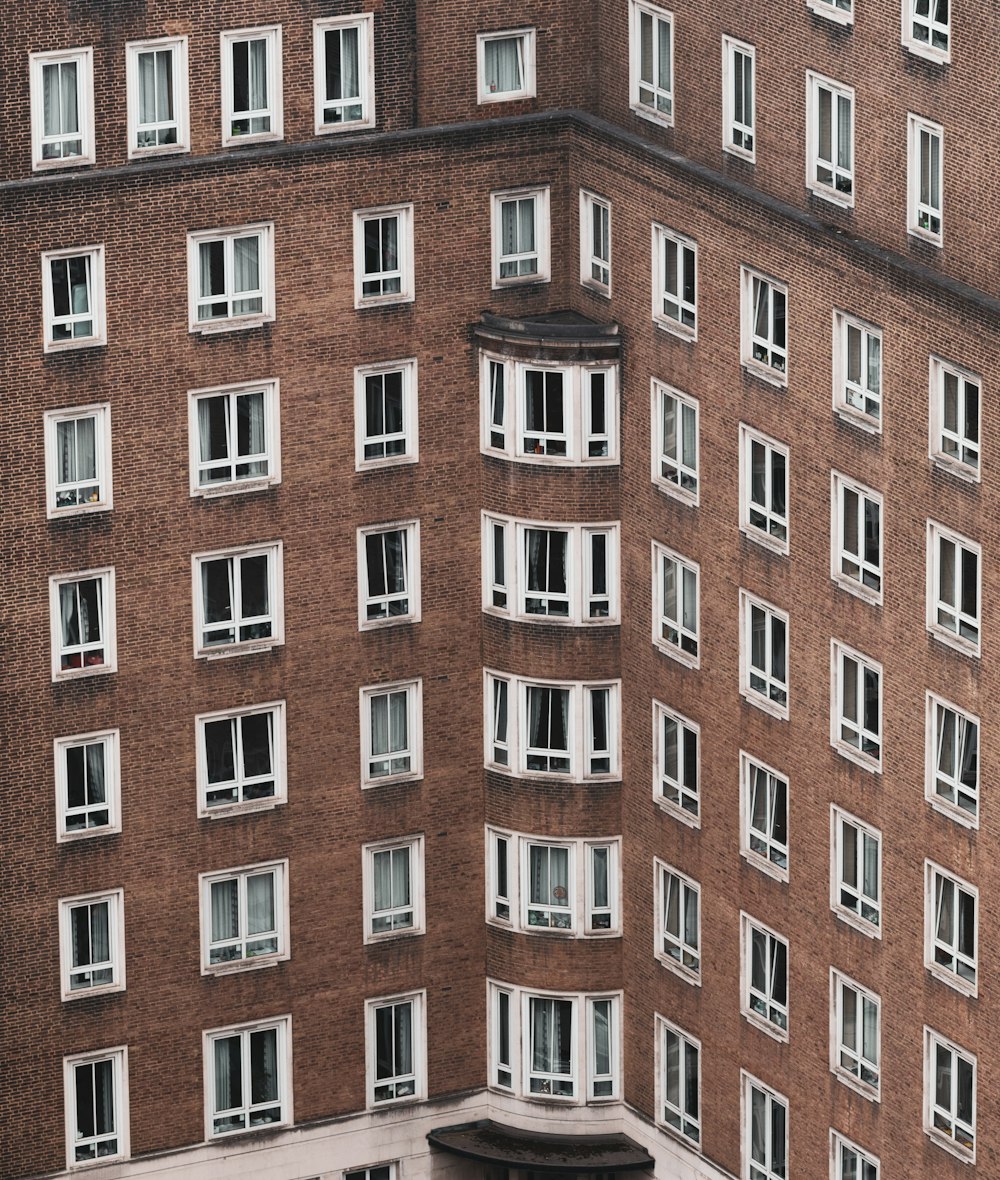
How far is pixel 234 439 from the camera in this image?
321 feet

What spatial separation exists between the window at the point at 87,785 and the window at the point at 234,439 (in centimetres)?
609

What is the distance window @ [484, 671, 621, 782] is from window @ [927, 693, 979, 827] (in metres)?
13.0

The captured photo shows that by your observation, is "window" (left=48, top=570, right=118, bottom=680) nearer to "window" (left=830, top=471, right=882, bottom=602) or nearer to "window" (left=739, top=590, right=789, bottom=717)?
"window" (left=739, top=590, right=789, bottom=717)

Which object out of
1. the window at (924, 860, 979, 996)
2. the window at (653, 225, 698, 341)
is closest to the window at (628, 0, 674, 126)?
the window at (653, 225, 698, 341)

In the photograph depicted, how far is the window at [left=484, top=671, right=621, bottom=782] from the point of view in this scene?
101 m

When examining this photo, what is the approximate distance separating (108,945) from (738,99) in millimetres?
23925

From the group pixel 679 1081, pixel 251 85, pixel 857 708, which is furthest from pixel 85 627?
pixel 857 708

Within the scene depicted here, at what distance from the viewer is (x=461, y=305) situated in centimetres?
9925

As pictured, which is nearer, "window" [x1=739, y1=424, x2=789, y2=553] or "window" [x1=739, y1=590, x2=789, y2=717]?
"window" [x1=739, y1=424, x2=789, y2=553]

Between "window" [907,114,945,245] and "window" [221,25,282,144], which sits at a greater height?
"window" [221,25,282,144]

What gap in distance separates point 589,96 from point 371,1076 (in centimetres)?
2355

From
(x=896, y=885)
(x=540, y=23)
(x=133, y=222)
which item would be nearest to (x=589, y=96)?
(x=540, y=23)

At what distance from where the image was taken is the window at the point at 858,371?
89375mm

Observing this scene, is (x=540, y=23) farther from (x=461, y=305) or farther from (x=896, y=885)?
(x=896, y=885)
